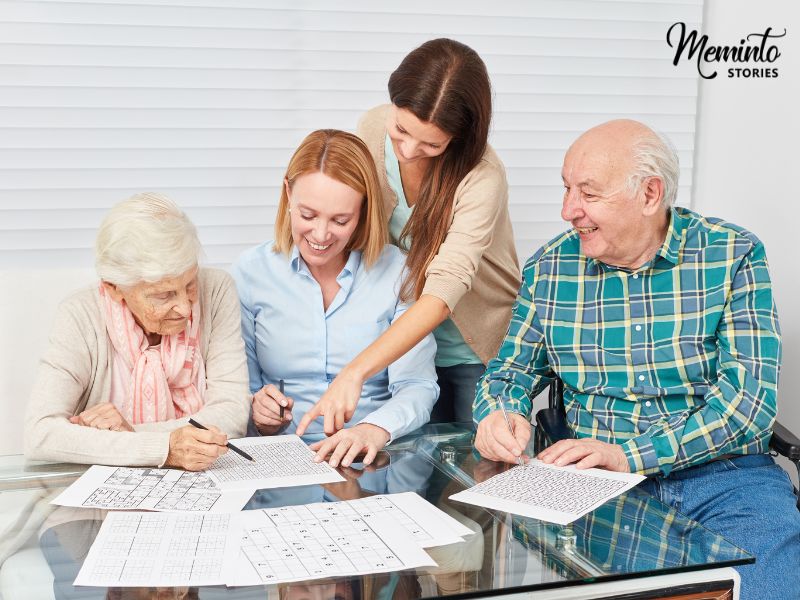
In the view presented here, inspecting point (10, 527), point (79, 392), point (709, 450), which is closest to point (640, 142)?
point (709, 450)

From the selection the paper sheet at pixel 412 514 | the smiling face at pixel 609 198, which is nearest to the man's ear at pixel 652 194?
the smiling face at pixel 609 198

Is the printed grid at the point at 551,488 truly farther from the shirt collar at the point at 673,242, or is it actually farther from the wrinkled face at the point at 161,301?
the wrinkled face at the point at 161,301

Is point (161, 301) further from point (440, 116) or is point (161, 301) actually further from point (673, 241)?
point (673, 241)

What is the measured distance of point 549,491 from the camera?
167 cm

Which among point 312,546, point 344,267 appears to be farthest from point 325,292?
point 312,546

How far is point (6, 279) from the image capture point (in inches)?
87.9

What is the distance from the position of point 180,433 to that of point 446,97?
914 mm

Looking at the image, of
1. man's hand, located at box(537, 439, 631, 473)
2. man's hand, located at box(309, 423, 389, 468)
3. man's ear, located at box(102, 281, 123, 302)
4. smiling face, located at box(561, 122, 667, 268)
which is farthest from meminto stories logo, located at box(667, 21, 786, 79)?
man's ear, located at box(102, 281, 123, 302)

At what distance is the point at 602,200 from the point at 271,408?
0.87m

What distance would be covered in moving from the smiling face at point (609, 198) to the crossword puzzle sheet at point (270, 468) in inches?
31.5

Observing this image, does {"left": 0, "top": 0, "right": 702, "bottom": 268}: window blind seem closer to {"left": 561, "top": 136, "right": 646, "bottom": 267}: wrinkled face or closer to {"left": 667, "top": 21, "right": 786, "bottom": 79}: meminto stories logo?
{"left": 667, "top": 21, "right": 786, "bottom": 79}: meminto stories logo

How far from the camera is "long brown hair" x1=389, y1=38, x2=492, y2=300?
2055mm

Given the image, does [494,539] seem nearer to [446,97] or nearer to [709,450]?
[709,450]

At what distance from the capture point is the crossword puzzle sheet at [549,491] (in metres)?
1.57
